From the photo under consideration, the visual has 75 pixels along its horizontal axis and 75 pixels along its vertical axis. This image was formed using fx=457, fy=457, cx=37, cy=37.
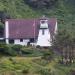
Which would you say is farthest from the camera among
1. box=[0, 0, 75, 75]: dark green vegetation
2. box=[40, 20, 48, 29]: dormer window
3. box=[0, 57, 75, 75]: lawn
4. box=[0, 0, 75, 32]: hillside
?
box=[0, 0, 75, 32]: hillside

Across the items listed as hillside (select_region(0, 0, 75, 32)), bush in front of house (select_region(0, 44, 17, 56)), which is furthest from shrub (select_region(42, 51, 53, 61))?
hillside (select_region(0, 0, 75, 32))

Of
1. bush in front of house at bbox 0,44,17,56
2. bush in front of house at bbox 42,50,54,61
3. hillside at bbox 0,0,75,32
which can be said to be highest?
hillside at bbox 0,0,75,32

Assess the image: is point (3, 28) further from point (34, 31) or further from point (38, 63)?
Result: point (38, 63)

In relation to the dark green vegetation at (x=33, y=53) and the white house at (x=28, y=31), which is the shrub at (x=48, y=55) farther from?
the white house at (x=28, y=31)

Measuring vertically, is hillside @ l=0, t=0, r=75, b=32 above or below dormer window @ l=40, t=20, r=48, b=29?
above

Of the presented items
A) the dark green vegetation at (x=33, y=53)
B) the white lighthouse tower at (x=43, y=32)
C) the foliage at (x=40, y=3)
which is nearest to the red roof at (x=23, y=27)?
the white lighthouse tower at (x=43, y=32)

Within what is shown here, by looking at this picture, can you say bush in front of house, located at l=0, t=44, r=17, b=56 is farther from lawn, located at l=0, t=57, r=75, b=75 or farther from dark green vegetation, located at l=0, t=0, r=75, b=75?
lawn, located at l=0, t=57, r=75, b=75

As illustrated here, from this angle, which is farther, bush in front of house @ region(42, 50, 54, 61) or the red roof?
the red roof
